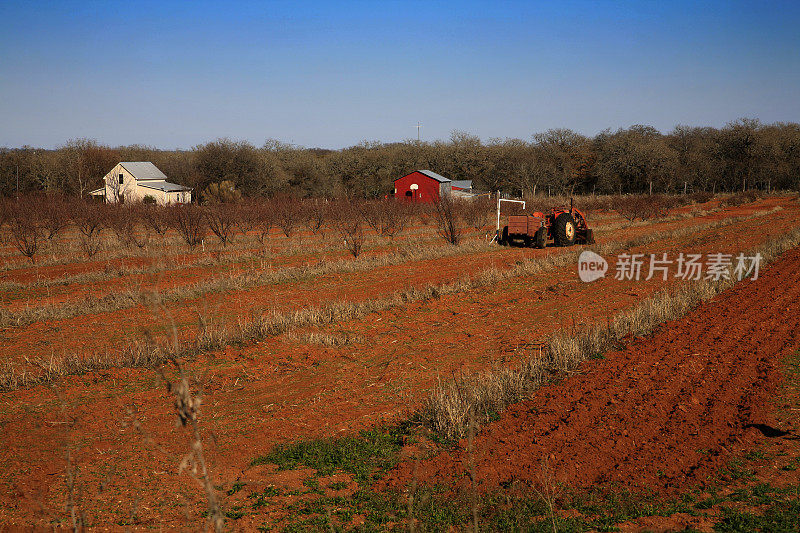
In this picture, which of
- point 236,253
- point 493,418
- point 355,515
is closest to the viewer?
point 355,515

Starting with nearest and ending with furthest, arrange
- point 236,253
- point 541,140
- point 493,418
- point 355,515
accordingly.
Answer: point 355,515 → point 493,418 → point 236,253 → point 541,140

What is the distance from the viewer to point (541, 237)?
846 inches

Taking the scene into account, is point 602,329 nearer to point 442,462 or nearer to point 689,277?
point 442,462

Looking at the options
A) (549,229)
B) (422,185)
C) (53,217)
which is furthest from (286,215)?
(422,185)

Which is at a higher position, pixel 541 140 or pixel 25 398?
pixel 541 140

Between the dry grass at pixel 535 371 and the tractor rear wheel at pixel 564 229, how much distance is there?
901cm

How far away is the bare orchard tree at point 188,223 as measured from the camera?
2448 cm

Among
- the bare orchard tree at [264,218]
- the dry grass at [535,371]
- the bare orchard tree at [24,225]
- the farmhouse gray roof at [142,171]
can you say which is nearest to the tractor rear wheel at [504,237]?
the dry grass at [535,371]

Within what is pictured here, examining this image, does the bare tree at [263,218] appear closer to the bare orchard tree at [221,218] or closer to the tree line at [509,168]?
the bare orchard tree at [221,218]

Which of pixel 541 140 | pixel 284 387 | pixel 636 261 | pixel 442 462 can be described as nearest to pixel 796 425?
pixel 442 462

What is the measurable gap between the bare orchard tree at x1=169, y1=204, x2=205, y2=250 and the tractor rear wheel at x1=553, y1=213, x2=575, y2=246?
1398cm

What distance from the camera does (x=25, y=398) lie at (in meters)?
7.83

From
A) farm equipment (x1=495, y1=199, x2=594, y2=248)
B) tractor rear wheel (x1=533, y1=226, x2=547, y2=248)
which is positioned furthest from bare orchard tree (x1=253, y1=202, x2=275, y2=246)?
tractor rear wheel (x1=533, y1=226, x2=547, y2=248)

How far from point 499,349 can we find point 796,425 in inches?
168
